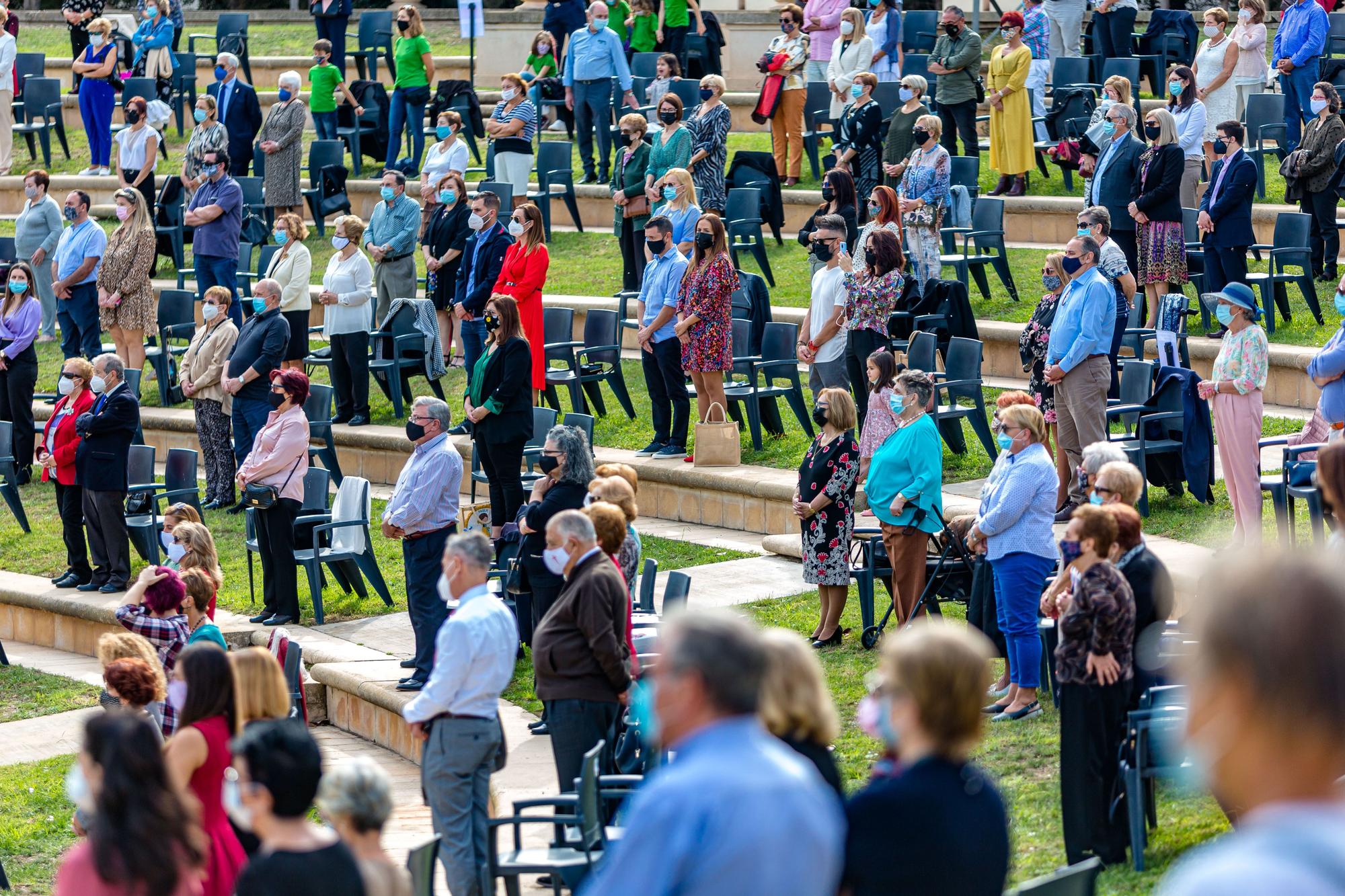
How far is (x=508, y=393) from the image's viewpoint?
11.5 meters

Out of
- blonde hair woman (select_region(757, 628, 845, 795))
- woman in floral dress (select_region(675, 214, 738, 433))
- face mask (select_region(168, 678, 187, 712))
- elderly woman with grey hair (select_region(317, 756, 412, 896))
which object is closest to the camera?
blonde hair woman (select_region(757, 628, 845, 795))

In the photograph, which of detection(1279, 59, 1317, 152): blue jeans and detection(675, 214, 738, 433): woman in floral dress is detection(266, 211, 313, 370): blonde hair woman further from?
detection(1279, 59, 1317, 152): blue jeans

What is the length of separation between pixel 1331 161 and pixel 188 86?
55.4 ft

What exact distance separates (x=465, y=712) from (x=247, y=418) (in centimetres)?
805

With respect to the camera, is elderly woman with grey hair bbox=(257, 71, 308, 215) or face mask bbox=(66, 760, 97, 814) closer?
face mask bbox=(66, 760, 97, 814)

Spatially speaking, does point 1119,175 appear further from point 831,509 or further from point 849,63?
point 831,509

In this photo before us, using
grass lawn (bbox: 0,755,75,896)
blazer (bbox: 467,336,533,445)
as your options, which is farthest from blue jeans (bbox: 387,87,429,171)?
grass lawn (bbox: 0,755,75,896)

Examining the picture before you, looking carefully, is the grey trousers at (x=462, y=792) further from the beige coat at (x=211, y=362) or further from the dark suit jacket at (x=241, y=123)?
the dark suit jacket at (x=241, y=123)

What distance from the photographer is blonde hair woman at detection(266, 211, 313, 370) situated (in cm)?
1569

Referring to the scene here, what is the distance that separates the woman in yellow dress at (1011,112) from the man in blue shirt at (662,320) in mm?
5698

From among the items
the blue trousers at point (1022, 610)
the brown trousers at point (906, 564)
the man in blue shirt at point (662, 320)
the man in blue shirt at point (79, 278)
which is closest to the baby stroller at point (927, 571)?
the brown trousers at point (906, 564)

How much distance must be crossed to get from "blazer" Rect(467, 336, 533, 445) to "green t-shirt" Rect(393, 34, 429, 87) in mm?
11161

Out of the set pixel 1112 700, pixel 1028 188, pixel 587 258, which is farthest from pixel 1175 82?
pixel 1112 700

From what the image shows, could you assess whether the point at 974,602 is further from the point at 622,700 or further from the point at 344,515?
the point at 344,515
